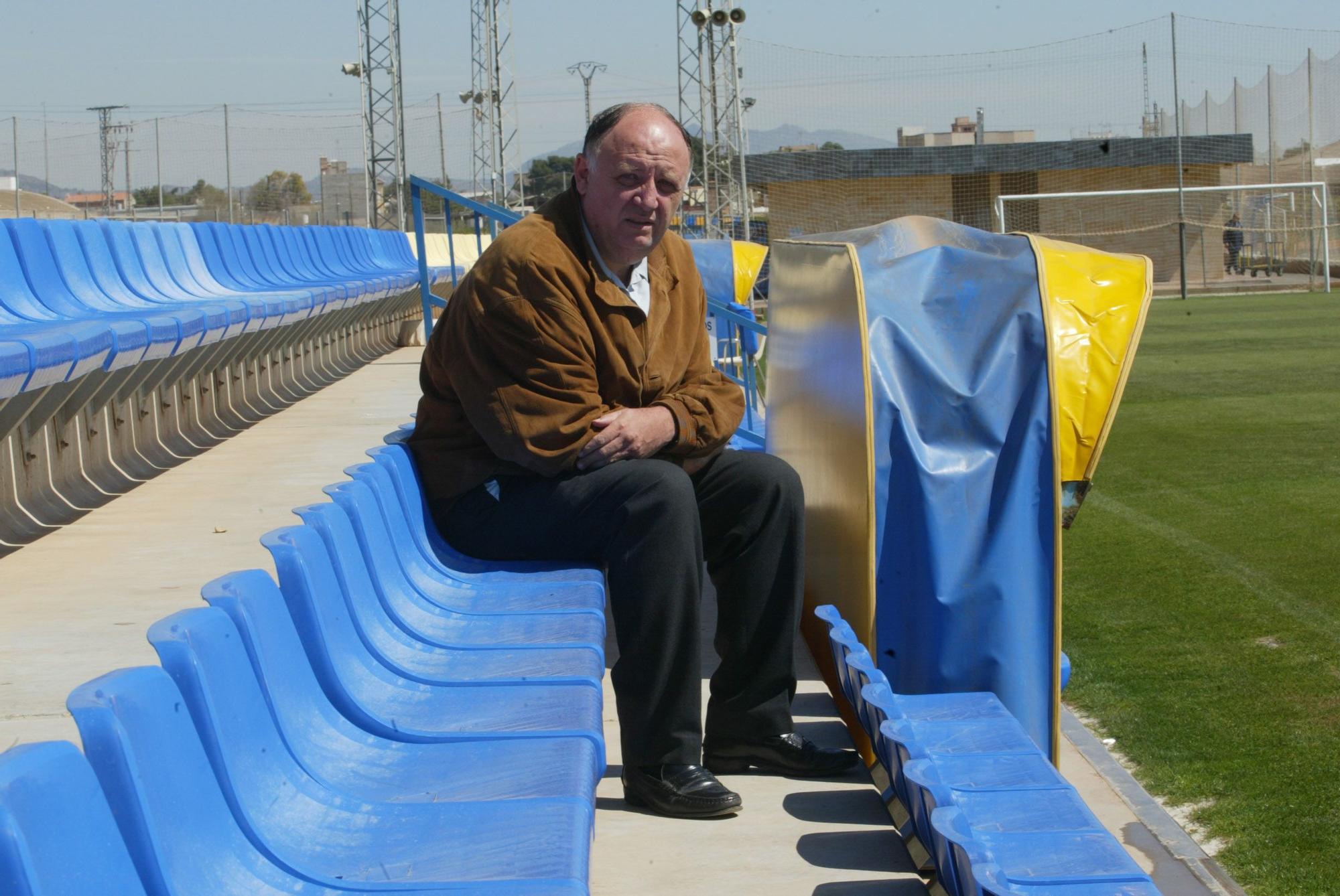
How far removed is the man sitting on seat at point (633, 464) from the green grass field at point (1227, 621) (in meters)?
1.01

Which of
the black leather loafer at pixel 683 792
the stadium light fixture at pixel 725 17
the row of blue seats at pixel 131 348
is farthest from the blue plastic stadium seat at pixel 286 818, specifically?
the stadium light fixture at pixel 725 17

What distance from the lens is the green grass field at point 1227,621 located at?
355 cm

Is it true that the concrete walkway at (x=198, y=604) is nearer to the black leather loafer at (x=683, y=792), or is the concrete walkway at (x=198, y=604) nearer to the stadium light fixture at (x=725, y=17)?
the black leather loafer at (x=683, y=792)

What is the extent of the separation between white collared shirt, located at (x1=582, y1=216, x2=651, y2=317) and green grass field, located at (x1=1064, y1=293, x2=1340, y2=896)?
175 centimetres

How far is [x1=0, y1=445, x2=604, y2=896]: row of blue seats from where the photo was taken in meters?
1.49

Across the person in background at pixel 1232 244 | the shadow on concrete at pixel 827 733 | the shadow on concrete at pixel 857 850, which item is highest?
the person in background at pixel 1232 244

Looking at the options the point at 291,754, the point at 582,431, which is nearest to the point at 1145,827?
the point at 582,431

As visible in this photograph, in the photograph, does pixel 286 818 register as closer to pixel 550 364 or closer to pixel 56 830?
pixel 56 830

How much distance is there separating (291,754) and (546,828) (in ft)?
1.24

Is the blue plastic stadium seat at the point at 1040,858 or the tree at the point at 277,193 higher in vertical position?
the tree at the point at 277,193

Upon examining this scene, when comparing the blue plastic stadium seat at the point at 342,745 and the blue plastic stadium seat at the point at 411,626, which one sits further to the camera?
the blue plastic stadium seat at the point at 411,626

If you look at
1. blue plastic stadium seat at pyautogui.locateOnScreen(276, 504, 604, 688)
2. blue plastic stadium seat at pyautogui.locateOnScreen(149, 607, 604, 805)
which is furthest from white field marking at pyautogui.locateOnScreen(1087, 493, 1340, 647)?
blue plastic stadium seat at pyautogui.locateOnScreen(149, 607, 604, 805)

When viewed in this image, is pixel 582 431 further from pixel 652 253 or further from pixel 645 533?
pixel 652 253

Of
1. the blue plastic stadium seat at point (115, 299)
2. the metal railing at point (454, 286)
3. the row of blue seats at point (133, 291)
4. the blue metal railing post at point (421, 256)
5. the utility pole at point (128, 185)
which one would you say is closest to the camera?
the row of blue seats at point (133, 291)
